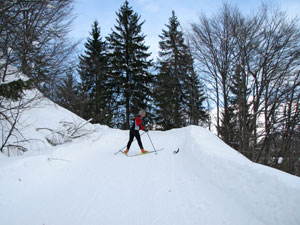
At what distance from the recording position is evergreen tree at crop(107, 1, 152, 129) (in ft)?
62.3

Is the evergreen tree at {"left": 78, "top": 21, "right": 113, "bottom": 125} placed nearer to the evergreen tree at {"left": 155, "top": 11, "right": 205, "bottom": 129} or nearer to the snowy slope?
the evergreen tree at {"left": 155, "top": 11, "right": 205, "bottom": 129}

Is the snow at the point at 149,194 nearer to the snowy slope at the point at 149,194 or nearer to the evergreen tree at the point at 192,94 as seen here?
the snowy slope at the point at 149,194

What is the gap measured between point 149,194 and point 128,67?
17.5 m

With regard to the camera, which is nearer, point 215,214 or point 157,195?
point 215,214

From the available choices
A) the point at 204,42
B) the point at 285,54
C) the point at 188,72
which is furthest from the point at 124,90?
the point at 285,54

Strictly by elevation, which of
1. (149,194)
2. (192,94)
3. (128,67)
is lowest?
(149,194)

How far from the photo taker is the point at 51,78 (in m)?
7.68

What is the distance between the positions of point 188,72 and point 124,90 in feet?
25.4

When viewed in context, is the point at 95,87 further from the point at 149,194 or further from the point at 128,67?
the point at 149,194

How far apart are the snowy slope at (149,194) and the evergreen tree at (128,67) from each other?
14.4 meters

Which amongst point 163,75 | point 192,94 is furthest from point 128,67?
point 192,94

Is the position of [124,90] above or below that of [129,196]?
above

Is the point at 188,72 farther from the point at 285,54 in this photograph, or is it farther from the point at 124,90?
the point at 285,54

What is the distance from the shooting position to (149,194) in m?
3.14
